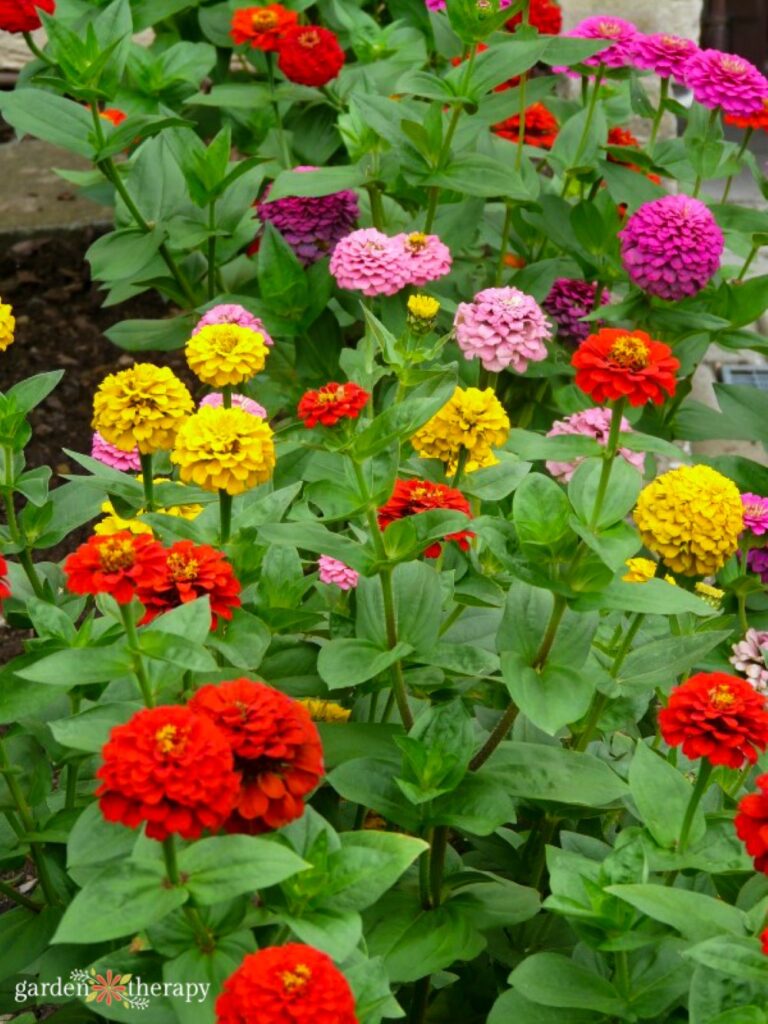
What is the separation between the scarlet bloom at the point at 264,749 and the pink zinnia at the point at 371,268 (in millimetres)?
1223

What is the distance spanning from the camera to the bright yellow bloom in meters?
1.71

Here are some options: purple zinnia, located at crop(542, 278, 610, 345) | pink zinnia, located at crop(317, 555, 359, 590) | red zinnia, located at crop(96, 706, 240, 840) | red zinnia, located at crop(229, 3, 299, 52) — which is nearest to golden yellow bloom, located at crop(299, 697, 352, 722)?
pink zinnia, located at crop(317, 555, 359, 590)

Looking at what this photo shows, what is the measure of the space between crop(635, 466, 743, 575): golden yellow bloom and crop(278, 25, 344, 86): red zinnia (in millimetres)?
1361

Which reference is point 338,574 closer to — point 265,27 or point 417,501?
point 417,501

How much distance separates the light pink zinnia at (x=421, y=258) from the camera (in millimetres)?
2344

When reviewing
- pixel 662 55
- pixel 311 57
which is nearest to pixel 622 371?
pixel 662 55

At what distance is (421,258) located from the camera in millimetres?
2354

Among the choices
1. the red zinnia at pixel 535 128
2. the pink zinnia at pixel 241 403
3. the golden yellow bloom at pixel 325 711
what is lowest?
the golden yellow bloom at pixel 325 711

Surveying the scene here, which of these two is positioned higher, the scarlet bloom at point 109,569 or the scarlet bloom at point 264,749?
the scarlet bloom at point 109,569

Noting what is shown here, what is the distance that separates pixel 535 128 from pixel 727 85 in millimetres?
616

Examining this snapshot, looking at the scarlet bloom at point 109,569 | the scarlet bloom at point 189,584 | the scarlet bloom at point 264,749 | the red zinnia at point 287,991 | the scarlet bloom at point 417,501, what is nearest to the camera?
the red zinnia at point 287,991

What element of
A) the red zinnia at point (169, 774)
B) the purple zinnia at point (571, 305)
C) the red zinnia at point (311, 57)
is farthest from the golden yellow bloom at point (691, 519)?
the red zinnia at point (311, 57)

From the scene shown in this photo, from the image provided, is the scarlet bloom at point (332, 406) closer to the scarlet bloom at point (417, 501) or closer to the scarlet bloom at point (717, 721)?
the scarlet bloom at point (417, 501)

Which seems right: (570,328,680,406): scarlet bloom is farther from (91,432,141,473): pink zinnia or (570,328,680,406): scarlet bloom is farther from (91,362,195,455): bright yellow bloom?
(91,432,141,473): pink zinnia
